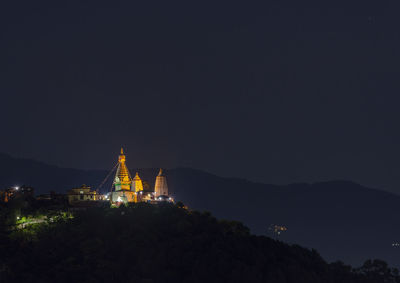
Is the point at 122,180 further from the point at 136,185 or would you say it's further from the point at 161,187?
the point at 161,187

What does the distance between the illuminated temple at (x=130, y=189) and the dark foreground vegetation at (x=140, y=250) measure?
735 centimetres

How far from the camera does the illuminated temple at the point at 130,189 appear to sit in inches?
4117

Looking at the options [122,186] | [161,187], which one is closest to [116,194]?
[122,186]

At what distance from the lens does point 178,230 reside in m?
91.2

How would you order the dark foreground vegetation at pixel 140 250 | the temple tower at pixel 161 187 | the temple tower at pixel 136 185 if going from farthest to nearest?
the temple tower at pixel 161 187 < the temple tower at pixel 136 185 < the dark foreground vegetation at pixel 140 250

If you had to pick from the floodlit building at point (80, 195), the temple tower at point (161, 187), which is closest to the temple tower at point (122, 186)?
the floodlit building at point (80, 195)

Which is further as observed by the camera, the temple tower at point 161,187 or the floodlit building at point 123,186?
the temple tower at point 161,187

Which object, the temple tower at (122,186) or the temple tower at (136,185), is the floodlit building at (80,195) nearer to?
the temple tower at (122,186)

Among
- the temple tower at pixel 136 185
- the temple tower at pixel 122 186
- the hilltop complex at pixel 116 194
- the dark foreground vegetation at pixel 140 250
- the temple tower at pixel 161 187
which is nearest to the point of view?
the dark foreground vegetation at pixel 140 250

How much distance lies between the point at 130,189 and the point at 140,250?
22.6 meters

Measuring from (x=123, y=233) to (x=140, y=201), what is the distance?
46.6 ft

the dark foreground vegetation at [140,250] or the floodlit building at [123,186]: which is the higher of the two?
the floodlit building at [123,186]

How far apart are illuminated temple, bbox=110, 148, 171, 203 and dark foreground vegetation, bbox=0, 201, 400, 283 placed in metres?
7.35

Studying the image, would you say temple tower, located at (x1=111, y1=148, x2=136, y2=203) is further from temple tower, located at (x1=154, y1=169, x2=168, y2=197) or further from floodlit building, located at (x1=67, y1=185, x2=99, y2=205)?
temple tower, located at (x1=154, y1=169, x2=168, y2=197)
